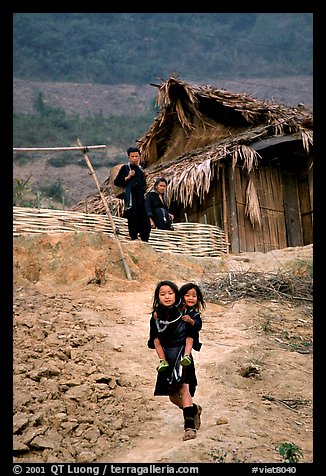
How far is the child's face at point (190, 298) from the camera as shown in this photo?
4.32m

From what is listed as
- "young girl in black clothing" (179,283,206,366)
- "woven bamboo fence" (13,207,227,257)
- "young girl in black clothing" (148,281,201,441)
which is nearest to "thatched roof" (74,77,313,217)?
"woven bamboo fence" (13,207,227,257)

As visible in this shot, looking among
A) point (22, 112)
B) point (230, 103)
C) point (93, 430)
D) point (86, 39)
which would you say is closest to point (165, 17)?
point (86, 39)

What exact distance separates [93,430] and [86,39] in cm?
5259

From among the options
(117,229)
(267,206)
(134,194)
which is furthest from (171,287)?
(267,206)

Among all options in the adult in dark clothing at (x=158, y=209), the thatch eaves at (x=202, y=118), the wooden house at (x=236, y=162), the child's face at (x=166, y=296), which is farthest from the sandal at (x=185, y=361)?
the thatch eaves at (x=202, y=118)

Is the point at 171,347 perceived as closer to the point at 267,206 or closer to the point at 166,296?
the point at 166,296

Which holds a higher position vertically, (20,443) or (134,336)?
A: (134,336)

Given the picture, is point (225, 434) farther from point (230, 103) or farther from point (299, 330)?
point (230, 103)

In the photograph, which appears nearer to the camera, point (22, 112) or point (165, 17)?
point (22, 112)

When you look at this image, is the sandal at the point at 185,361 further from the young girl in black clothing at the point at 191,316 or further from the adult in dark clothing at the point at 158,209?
the adult in dark clothing at the point at 158,209

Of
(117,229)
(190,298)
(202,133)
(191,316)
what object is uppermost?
(202,133)

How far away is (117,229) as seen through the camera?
8742 mm

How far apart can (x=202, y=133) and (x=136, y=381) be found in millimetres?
8406

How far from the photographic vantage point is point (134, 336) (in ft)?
19.1
